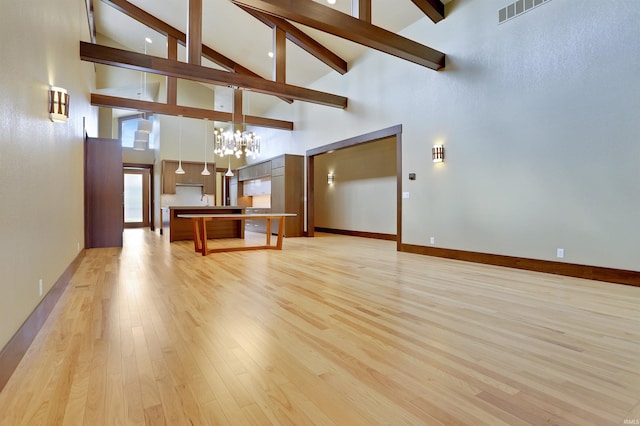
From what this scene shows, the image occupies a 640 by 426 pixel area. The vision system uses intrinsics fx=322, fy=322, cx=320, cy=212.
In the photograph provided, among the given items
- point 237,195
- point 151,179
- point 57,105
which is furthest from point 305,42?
point 151,179

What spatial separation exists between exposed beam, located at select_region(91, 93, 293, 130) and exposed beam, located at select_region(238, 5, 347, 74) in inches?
101

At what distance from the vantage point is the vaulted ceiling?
461 cm

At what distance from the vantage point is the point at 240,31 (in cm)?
765

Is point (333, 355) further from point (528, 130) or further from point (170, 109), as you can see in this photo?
point (170, 109)

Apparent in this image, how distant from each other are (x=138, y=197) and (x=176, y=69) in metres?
9.05

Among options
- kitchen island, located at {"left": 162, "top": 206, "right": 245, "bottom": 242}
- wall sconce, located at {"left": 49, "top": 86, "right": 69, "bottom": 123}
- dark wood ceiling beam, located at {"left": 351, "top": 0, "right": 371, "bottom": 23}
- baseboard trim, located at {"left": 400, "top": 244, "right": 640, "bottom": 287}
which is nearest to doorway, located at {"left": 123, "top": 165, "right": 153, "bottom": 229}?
kitchen island, located at {"left": 162, "top": 206, "right": 245, "bottom": 242}

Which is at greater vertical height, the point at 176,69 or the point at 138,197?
the point at 176,69

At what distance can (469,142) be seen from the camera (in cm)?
505

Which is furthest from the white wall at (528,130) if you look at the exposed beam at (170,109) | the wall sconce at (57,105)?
the wall sconce at (57,105)

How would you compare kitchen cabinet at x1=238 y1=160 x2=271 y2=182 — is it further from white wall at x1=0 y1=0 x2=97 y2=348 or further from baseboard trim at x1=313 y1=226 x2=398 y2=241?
white wall at x1=0 y1=0 x2=97 y2=348

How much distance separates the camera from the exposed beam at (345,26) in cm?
394

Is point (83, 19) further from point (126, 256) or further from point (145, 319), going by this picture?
point (145, 319)

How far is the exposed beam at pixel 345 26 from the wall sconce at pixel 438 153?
4.34 feet

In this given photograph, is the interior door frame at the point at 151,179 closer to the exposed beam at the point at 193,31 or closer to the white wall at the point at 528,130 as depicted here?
the exposed beam at the point at 193,31
